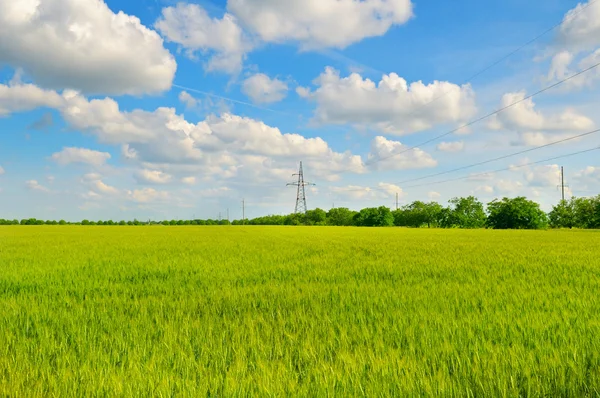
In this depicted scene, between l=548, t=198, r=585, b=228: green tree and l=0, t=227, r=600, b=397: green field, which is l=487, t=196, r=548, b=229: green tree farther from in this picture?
l=0, t=227, r=600, b=397: green field

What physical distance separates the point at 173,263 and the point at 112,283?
108 inches

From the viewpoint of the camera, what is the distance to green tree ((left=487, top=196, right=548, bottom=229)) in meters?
77.2

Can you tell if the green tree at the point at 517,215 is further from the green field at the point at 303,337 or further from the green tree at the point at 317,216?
the green field at the point at 303,337

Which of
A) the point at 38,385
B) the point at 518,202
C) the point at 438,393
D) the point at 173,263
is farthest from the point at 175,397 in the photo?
the point at 518,202

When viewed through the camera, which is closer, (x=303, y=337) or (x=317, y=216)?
(x=303, y=337)

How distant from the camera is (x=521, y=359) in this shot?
2.97 m

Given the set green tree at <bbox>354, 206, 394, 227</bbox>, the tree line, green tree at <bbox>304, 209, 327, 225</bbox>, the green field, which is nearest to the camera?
the green field

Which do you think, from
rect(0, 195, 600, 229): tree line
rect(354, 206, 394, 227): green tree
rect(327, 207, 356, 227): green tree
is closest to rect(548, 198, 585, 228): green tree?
rect(0, 195, 600, 229): tree line

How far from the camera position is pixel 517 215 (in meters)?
79.4

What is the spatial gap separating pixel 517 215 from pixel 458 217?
21.1 metres

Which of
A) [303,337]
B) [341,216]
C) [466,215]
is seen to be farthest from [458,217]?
[303,337]

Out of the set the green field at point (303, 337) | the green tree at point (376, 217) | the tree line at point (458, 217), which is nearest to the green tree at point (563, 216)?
the tree line at point (458, 217)

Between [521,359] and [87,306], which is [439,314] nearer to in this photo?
[521,359]

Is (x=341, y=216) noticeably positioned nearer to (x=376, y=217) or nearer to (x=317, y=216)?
(x=317, y=216)
